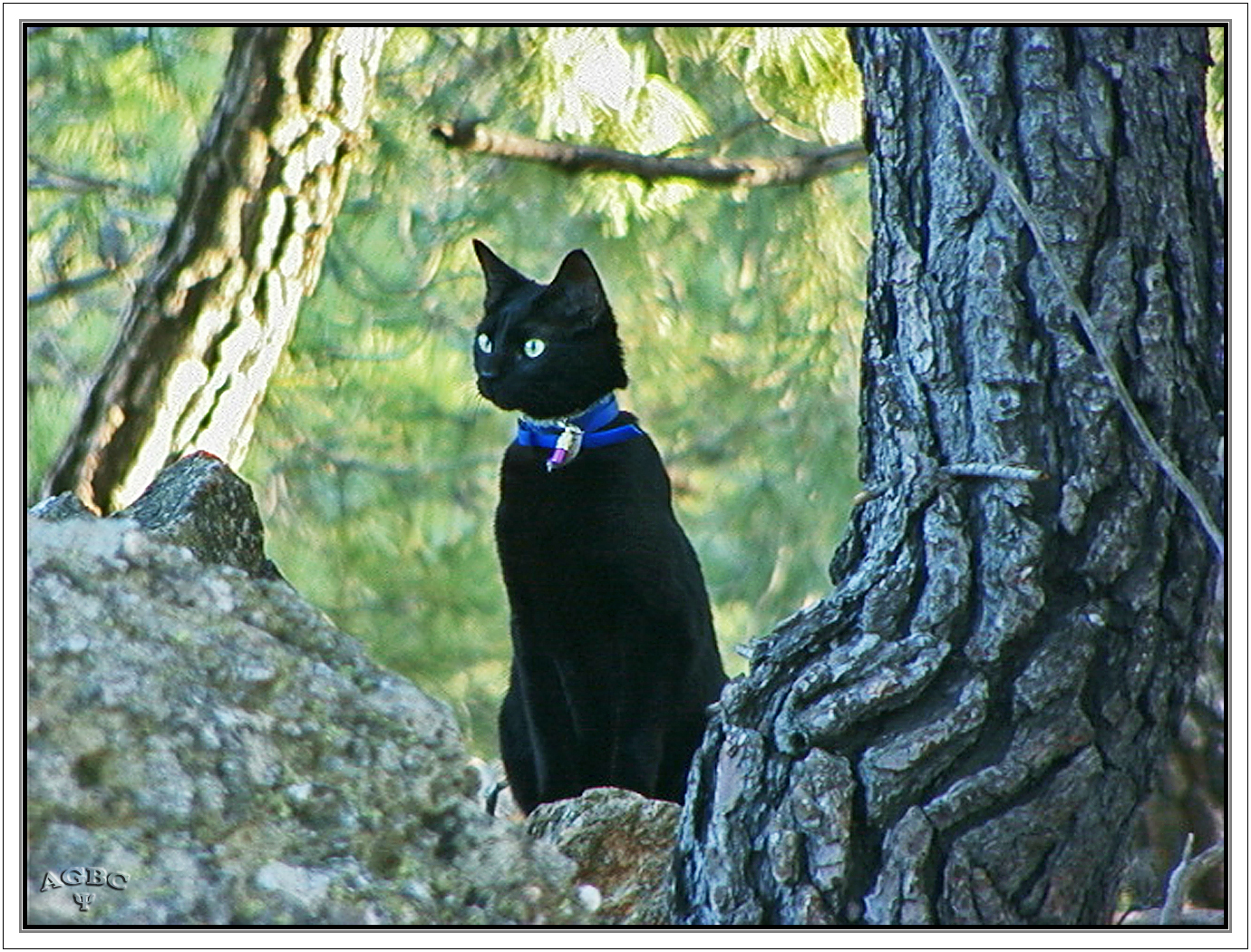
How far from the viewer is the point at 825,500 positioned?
2906 millimetres

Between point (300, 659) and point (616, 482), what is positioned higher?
point (616, 482)

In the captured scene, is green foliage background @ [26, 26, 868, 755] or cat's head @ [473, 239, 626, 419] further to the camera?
green foliage background @ [26, 26, 868, 755]

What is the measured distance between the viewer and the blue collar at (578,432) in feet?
5.20

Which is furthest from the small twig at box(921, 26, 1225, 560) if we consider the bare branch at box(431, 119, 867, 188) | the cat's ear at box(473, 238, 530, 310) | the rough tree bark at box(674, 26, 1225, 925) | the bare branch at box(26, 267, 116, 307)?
the bare branch at box(26, 267, 116, 307)

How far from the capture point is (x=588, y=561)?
159cm

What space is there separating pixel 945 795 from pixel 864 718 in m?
0.08

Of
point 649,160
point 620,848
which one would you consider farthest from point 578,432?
point 649,160

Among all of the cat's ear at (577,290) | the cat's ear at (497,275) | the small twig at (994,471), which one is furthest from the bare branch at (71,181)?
the small twig at (994,471)

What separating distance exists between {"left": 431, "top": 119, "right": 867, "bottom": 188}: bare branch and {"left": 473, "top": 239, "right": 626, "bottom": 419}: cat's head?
680 millimetres

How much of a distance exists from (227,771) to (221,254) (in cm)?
133

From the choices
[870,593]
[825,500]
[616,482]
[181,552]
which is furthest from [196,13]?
[825,500]

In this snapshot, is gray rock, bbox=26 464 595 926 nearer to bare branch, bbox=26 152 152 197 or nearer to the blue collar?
the blue collar

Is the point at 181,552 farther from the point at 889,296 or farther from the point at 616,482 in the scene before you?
the point at 889,296

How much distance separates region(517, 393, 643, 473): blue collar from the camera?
1.59 m
